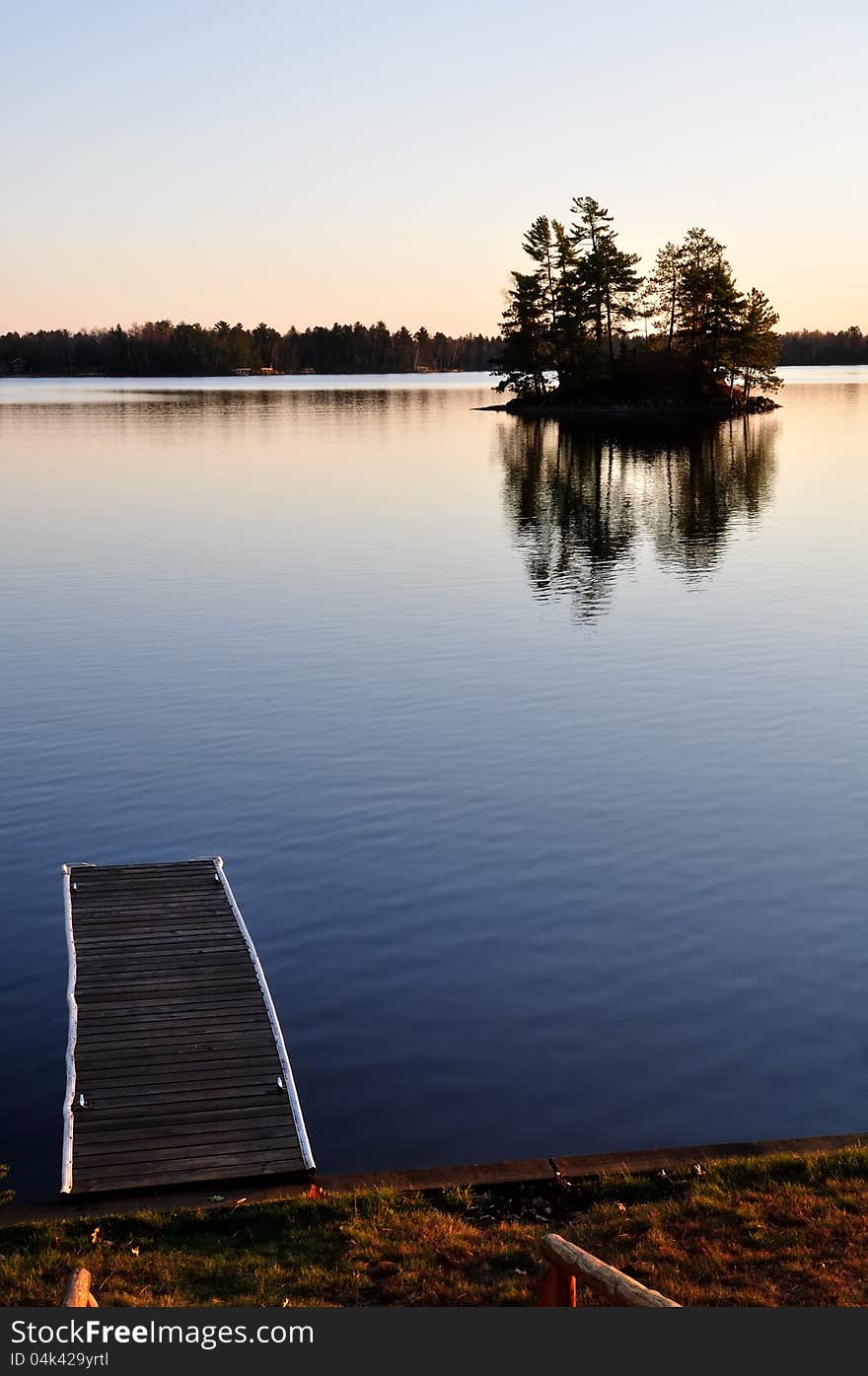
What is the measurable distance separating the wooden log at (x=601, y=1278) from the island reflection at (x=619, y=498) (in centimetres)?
3702

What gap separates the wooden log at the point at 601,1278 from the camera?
7246 millimetres

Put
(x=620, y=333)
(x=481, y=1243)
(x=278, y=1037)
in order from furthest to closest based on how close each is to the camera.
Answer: (x=620, y=333), (x=278, y=1037), (x=481, y=1243)

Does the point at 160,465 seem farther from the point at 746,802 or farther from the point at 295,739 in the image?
the point at 746,802

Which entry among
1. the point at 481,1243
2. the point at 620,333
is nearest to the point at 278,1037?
the point at 481,1243

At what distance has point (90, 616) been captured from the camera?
43.9m

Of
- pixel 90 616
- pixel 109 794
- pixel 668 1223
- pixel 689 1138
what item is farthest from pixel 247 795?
pixel 90 616

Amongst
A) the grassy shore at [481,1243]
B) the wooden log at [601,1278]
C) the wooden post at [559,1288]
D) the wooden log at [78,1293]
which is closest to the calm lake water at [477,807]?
the grassy shore at [481,1243]

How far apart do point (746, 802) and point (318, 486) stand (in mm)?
60582

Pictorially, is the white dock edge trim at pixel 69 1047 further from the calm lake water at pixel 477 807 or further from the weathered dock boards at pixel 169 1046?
the calm lake water at pixel 477 807

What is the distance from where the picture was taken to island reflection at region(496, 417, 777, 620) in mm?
55344

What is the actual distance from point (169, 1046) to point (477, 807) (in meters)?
10.6

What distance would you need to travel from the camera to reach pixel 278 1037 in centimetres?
1598

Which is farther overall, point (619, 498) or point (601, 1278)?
point (619, 498)

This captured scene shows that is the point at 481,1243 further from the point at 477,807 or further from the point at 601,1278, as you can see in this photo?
the point at 477,807
